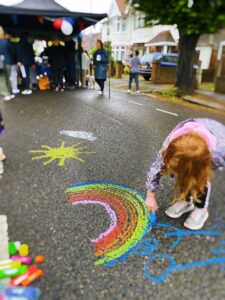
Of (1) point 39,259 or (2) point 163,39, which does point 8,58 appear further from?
(2) point 163,39

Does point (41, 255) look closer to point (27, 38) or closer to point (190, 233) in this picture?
point (190, 233)

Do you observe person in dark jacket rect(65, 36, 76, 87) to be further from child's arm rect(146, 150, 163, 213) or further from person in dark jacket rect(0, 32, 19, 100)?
child's arm rect(146, 150, 163, 213)

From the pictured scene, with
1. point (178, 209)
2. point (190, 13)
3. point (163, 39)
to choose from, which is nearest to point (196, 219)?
point (178, 209)

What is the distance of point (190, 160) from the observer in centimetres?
171

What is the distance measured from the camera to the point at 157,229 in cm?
227

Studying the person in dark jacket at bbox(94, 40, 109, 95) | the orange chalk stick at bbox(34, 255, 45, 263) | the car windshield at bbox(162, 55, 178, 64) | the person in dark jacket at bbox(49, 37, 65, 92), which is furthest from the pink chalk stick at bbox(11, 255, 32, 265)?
the car windshield at bbox(162, 55, 178, 64)

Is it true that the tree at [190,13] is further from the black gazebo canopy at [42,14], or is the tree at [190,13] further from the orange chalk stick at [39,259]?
the black gazebo canopy at [42,14]

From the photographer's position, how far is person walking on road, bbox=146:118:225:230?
5.66 ft

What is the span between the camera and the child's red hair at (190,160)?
1712 millimetres

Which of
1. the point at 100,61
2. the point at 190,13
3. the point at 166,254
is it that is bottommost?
the point at 166,254

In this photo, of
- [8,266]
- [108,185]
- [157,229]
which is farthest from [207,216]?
[8,266]

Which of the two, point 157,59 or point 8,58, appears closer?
point 8,58

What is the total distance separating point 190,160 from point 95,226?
1046 millimetres

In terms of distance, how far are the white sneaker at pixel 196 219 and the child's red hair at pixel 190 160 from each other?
0.51 m
